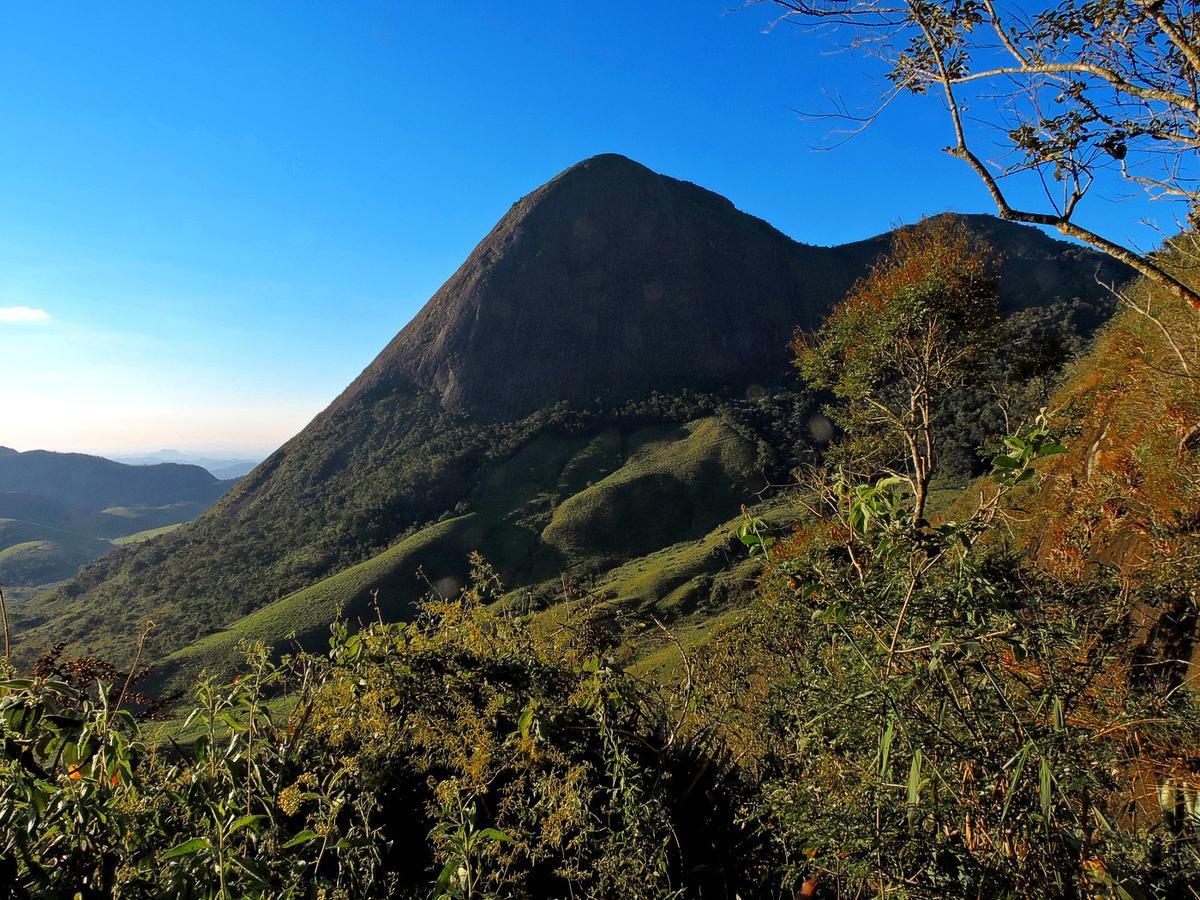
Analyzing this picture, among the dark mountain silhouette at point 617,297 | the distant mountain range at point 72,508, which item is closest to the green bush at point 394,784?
the dark mountain silhouette at point 617,297

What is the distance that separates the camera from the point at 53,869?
1410 mm

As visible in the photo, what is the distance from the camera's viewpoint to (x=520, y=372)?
85.6 meters

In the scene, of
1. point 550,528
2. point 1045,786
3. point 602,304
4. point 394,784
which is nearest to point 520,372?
point 602,304

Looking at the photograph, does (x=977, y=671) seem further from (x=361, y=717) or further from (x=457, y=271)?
(x=457, y=271)

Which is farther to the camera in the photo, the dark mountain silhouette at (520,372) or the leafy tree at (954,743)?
the dark mountain silhouette at (520,372)

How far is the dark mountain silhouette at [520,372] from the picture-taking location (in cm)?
6172

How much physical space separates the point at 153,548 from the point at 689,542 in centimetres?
5987

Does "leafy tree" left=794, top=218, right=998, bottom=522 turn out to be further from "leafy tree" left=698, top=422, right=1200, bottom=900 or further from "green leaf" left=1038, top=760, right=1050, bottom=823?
"green leaf" left=1038, top=760, right=1050, bottom=823

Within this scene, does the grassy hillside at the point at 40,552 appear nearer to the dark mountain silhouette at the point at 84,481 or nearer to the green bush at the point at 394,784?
the dark mountain silhouette at the point at 84,481

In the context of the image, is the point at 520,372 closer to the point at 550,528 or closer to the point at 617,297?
the point at 617,297

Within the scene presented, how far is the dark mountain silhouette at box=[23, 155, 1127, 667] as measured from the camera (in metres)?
61.7

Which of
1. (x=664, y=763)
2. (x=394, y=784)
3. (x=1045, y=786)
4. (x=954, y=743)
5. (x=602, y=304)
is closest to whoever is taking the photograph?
(x=1045, y=786)

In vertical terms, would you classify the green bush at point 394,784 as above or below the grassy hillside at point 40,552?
above

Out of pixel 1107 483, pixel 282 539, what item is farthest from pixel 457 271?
pixel 1107 483
